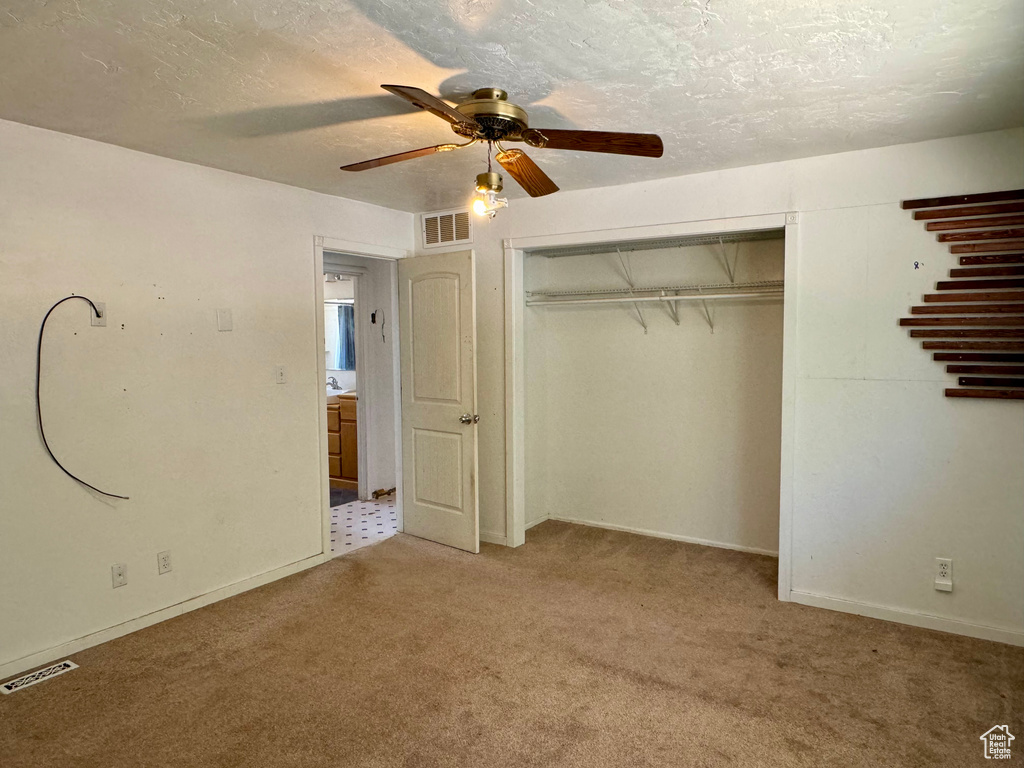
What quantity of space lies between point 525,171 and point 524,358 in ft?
7.07

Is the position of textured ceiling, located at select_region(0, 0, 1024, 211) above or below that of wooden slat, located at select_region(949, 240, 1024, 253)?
above

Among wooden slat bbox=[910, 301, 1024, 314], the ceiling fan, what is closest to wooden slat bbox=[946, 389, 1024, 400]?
wooden slat bbox=[910, 301, 1024, 314]

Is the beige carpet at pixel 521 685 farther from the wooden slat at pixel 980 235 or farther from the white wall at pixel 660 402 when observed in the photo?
the wooden slat at pixel 980 235

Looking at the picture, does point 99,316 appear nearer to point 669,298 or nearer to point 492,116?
point 492,116

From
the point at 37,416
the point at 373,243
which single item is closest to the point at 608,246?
the point at 373,243

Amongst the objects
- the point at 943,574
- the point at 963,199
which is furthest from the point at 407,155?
the point at 943,574

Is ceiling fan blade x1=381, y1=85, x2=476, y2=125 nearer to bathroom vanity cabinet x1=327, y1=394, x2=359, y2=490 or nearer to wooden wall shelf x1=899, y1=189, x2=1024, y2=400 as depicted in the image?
wooden wall shelf x1=899, y1=189, x2=1024, y2=400

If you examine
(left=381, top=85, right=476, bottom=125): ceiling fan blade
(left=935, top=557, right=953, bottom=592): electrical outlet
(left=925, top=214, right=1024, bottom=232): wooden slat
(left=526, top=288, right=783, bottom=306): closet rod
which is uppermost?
(left=381, top=85, right=476, bottom=125): ceiling fan blade

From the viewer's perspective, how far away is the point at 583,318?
462 cm

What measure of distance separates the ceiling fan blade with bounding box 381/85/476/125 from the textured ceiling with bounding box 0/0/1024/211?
0.18 metres

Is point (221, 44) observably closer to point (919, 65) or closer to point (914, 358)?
point (919, 65)

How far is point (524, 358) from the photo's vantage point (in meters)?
4.45

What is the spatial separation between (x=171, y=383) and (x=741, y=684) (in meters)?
2.97

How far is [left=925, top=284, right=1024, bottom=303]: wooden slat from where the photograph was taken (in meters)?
2.77
